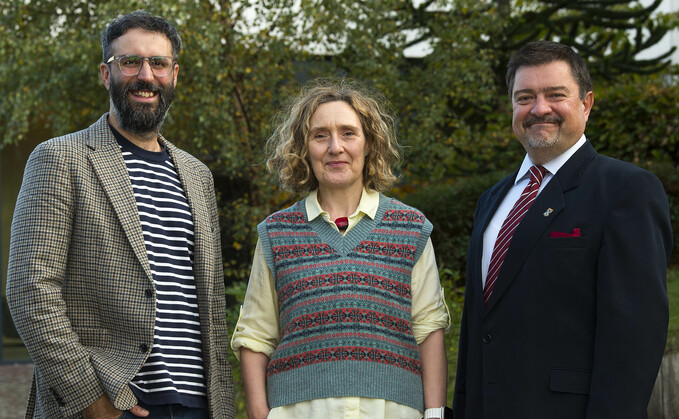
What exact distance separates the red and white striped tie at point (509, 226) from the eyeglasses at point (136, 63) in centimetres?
148

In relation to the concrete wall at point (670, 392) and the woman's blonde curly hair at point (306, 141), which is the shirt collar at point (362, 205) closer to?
the woman's blonde curly hair at point (306, 141)

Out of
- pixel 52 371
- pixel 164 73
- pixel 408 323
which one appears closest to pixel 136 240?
pixel 52 371

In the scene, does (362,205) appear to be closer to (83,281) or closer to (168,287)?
(168,287)

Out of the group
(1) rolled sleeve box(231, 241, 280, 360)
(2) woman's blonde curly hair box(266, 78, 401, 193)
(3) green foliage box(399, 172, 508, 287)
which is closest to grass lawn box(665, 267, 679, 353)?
(3) green foliage box(399, 172, 508, 287)

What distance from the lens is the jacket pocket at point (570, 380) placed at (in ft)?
7.89

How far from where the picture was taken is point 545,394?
8.11ft

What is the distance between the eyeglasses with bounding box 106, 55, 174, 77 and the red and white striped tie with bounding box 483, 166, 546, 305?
1.48 m

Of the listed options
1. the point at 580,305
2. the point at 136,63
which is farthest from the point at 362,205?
the point at 136,63

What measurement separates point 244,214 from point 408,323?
5523 mm

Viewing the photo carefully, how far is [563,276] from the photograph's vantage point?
8.06 feet

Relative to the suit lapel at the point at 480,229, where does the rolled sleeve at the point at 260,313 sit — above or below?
below

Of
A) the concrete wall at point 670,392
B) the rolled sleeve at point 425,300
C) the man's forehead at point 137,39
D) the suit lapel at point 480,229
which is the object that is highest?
the man's forehead at point 137,39

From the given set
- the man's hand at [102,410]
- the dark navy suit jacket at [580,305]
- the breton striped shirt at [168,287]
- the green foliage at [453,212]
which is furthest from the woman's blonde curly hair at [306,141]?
the green foliage at [453,212]

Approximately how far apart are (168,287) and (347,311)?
681 mm
